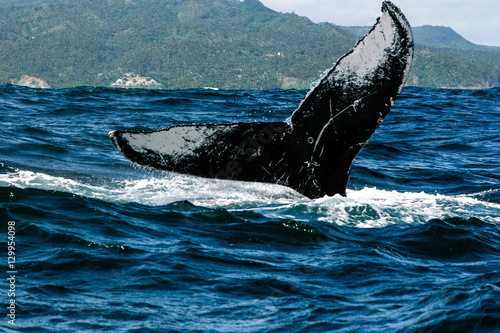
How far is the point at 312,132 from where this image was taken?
5965 mm

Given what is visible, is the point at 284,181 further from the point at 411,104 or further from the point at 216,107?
the point at 411,104

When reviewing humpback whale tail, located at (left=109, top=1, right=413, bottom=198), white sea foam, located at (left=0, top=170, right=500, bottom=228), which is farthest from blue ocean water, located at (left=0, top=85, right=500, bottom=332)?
humpback whale tail, located at (left=109, top=1, right=413, bottom=198)

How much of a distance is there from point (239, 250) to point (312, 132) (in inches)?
54.0

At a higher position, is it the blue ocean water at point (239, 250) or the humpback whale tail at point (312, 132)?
the humpback whale tail at point (312, 132)

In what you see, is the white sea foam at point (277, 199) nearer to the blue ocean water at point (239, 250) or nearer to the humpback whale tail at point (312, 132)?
the blue ocean water at point (239, 250)

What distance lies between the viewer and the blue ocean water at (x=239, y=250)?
4.43 meters

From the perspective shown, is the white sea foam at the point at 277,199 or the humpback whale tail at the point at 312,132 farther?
the white sea foam at the point at 277,199

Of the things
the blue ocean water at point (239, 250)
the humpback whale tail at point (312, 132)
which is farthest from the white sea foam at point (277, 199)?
the humpback whale tail at point (312, 132)

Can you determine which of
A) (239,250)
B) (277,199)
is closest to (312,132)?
(239,250)

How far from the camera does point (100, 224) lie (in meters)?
6.80

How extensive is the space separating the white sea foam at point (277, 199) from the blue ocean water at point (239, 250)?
1.1 inches

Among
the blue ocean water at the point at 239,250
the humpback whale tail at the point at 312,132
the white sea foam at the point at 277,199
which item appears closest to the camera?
the blue ocean water at the point at 239,250

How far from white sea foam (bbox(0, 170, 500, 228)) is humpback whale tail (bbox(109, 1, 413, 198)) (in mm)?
1122

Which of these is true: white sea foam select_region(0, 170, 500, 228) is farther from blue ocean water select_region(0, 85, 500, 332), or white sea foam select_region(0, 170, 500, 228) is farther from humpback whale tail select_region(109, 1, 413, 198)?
humpback whale tail select_region(109, 1, 413, 198)
